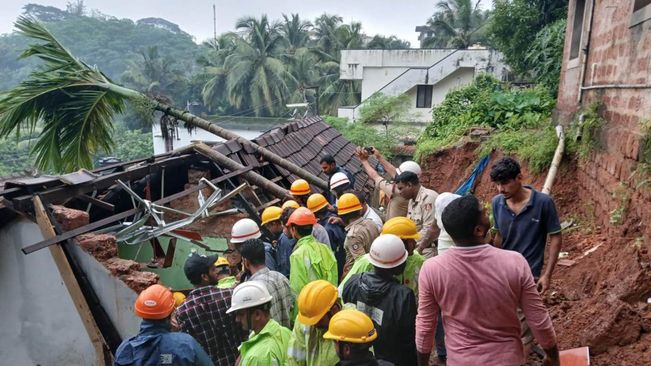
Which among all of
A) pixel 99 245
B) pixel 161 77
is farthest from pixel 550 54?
pixel 161 77

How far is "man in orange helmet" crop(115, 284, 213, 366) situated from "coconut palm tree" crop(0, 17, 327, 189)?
499 centimetres

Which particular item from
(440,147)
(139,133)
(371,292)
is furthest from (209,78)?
(371,292)

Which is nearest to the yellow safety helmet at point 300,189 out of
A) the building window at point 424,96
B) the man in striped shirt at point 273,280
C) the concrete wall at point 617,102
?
the man in striped shirt at point 273,280

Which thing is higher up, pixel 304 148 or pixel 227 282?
pixel 304 148

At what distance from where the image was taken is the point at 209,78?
41.9 m

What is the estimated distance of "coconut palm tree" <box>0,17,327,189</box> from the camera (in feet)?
22.1

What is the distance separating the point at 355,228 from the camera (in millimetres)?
4000

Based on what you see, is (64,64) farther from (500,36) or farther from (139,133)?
(139,133)

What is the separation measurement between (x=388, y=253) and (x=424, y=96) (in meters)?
23.9

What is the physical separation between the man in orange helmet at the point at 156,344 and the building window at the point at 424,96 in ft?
79.0

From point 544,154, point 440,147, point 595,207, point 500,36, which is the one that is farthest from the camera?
point 500,36

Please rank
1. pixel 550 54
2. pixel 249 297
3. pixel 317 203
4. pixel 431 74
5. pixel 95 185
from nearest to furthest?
pixel 249 297
pixel 317 203
pixel 95 185
pixel 550 54
pixel 431 74

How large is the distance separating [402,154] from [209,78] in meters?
28.3

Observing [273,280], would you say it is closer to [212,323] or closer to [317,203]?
[212,323]
